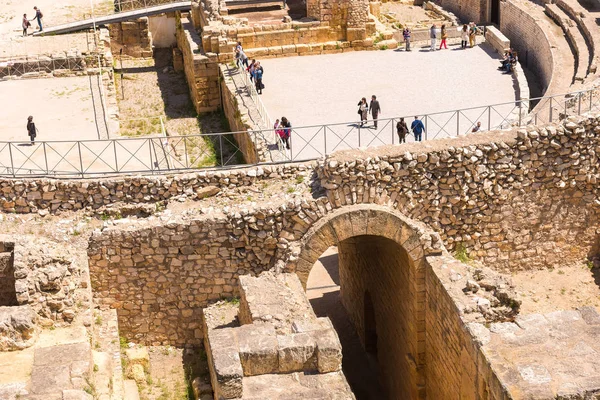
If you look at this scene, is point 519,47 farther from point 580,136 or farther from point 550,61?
point 580,136

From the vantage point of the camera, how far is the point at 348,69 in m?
29.2

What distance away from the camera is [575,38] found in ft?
97.0

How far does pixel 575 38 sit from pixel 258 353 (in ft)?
58.2

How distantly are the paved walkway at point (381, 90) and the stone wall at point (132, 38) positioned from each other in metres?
8.79

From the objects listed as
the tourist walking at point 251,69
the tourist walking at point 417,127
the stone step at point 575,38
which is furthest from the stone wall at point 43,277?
the stone step at point 575,38

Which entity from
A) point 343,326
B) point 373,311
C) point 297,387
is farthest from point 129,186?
point 343,326

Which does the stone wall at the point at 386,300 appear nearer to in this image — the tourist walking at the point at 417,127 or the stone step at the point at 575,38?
the tourist walking at the point at 417,127

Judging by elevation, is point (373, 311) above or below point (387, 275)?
below

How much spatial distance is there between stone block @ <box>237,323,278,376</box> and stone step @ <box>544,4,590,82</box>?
1301 centimetres

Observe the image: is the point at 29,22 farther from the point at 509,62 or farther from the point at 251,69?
the point at 509,62

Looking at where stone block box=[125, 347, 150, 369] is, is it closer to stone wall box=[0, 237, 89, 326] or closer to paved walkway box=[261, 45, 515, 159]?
stone wall box=[0, 237, 89, 326]

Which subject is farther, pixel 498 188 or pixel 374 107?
pixel 374 107

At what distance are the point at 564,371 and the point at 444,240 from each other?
543 cm

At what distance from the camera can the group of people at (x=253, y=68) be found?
88.2 feet
